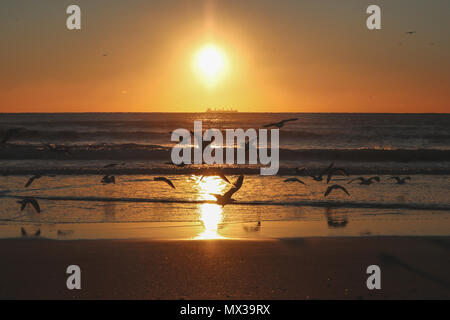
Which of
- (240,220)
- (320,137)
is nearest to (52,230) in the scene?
(240,220)

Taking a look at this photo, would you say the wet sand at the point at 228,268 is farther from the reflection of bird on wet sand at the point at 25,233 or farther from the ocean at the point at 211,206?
the ocean at the point at 211,206

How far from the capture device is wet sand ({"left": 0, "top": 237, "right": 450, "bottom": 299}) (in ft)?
19.0

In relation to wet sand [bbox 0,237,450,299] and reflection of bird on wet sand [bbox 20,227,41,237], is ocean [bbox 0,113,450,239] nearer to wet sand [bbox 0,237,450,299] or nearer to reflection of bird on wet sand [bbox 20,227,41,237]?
reflection of bird on wet sand [bbox 20,227,41,237]

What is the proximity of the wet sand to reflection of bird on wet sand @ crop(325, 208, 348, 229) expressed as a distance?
1.26m

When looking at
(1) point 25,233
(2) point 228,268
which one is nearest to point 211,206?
(1) point 25,233

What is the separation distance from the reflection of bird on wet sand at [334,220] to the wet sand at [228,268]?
126 centimetres

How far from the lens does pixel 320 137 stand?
48.6 metres

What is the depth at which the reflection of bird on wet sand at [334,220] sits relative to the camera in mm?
9703

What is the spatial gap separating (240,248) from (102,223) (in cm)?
341

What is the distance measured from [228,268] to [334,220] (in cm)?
419

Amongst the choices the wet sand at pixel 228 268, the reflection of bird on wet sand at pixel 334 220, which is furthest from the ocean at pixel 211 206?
the wet sand at pixel 228 268

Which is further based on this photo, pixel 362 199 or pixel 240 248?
pixel 362 199
